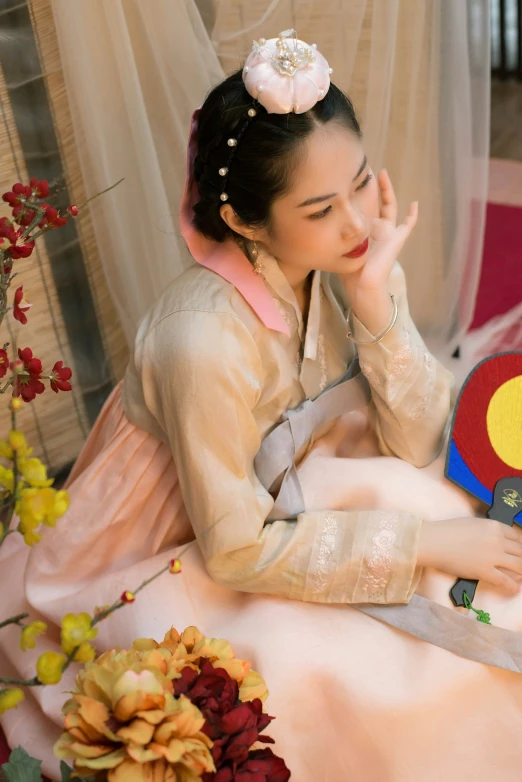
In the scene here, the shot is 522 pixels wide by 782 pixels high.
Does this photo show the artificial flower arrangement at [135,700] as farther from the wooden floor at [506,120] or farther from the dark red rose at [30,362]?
the wooden floor at [506,120]

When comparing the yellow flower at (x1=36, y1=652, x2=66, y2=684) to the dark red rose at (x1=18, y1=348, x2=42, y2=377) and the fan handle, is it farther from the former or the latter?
the fan handle

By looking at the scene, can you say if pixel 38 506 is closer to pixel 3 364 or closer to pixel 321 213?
pixel 3 364

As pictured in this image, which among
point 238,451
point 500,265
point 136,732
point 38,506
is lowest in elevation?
point 500,265

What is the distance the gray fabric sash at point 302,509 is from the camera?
3.79 feet

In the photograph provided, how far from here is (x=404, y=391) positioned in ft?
4.50

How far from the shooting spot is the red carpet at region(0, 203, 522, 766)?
234 cm

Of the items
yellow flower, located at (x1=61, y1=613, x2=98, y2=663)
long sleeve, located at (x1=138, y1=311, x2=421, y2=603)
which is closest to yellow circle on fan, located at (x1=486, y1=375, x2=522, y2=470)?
long sleeve, located at (x1=138, y1=311, x2=421, y2=603)

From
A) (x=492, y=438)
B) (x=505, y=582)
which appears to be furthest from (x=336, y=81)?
(x=505, y=582)

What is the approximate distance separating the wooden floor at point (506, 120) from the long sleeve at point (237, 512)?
2.25 metres

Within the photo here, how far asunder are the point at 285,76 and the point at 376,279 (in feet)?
1.08

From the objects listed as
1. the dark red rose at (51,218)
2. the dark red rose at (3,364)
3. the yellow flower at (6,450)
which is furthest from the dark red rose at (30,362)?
the yellow flower at (6,450)

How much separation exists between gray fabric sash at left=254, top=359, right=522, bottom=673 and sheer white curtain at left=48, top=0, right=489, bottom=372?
533 mm

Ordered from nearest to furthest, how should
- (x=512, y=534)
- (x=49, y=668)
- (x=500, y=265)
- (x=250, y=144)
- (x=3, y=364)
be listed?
(x=49, y=668) < (x=3, y=364) < (x=250, y=144) < (x=512, y=534) < (x=500, y=265)

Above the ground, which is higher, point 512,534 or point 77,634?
point 77,634
